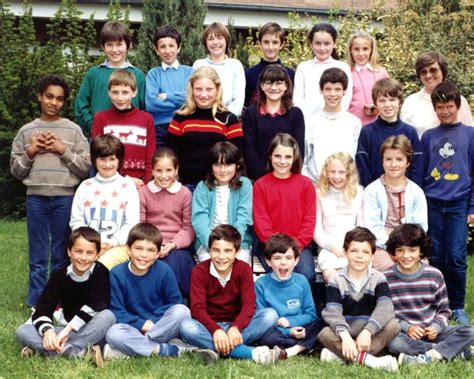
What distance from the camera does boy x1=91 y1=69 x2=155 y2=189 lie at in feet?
23.8

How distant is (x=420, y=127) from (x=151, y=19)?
17.3ft

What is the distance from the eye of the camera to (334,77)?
7160 millimetres

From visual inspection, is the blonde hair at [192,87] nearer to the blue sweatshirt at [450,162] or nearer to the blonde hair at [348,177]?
the blonde hair at [348,177]

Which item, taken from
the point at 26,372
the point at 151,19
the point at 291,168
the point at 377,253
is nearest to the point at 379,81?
the point at 291,168

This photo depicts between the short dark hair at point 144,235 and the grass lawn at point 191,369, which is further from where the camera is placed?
the short dark hair at point 144,235

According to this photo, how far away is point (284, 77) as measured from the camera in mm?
7230

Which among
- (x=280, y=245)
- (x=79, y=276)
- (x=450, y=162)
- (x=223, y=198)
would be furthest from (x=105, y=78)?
(x=450, y=162)

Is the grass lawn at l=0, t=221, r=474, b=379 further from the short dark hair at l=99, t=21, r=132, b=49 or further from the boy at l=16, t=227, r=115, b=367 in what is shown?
the short dark hair at l=99, t=21, r=132, b=49

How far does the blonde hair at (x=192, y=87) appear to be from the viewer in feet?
23.5

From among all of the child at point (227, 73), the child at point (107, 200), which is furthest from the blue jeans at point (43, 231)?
the child at point (227, 73)

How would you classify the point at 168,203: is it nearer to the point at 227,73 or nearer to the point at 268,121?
the point at 268,121

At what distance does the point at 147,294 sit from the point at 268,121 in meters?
2.12

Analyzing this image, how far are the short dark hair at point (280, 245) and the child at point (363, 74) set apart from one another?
2.00m

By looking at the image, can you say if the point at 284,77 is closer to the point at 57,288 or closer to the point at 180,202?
the point at 180,202
